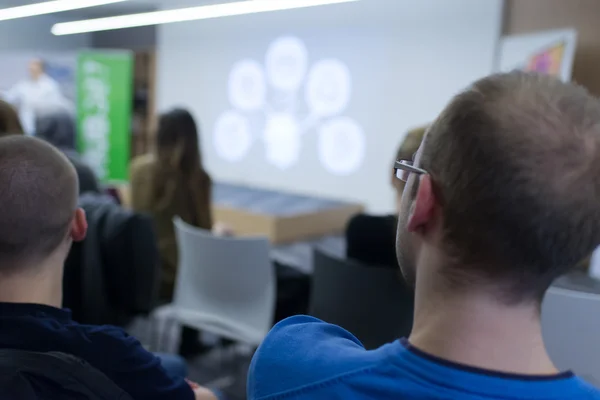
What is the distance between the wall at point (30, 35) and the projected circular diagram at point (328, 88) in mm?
3940

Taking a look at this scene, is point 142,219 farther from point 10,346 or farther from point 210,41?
point 210,41

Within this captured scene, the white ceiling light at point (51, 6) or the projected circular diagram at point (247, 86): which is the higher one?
the white ceiling light at point (51, 6)

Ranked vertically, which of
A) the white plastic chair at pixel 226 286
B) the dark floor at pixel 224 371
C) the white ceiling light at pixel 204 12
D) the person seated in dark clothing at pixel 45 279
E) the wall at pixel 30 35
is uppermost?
the white ceiling light at pixel 204 12

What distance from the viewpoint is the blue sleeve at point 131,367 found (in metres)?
0.95

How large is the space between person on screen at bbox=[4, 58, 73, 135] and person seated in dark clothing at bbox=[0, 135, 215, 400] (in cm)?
547

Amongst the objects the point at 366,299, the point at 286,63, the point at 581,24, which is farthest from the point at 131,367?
the point at 286,63

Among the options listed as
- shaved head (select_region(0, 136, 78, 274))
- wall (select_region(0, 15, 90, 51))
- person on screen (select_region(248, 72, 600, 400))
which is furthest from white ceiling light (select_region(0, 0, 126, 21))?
person on screen (select_region(248, 72, 600, 400))

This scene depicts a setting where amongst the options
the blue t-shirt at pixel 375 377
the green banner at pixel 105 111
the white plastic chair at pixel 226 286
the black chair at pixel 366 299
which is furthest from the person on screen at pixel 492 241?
the green banner at pixel 105 111

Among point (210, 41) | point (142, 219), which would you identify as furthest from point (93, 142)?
point (142, 219)

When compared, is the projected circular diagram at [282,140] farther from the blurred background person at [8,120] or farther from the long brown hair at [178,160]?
the blurred background person at [8,120]

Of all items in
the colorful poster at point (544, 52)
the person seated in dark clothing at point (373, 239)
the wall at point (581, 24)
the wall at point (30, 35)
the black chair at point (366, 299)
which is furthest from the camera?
the wall at point (30, 35)

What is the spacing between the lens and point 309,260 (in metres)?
2.99

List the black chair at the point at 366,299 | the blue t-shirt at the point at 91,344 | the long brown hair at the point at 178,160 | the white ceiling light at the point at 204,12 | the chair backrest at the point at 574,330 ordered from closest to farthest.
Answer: the blue t-shirt at the point at 91,344, the chair backrest at the point at 574,330, the black chair at the point at 366,299, the long brown hair at the point at 178,160, the white ceiling light at the point at 204,12

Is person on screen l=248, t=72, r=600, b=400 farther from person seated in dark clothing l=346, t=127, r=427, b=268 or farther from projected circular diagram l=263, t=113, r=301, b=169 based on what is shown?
projected circular diagram l=263, t=113, r=301, b=169
